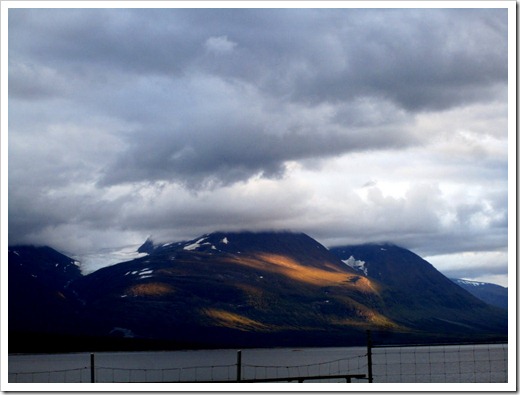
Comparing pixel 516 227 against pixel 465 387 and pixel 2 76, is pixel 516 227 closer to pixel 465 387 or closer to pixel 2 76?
pixel 465 387

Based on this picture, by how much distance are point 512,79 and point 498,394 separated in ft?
30.9

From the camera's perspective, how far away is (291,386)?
2292 cm

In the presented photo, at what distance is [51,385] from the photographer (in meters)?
23.1

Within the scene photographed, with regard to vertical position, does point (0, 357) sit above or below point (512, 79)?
below

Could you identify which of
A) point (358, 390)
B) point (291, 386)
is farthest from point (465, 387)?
point (291, 386)

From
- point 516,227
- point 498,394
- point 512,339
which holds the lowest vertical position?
point 498,394

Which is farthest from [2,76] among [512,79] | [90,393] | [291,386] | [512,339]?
[512,339]

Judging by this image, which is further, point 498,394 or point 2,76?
point 2,76

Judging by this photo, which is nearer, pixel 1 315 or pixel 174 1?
pixel 1 315

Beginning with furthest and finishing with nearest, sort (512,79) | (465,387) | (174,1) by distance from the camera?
(174,1) → (512,79) → (465,387)

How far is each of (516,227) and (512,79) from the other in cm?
456

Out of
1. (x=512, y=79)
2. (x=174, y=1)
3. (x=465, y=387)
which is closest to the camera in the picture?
(x=465, y=387)

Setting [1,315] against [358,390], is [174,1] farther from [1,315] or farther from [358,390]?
[358,390]

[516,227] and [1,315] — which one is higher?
[516,227]
